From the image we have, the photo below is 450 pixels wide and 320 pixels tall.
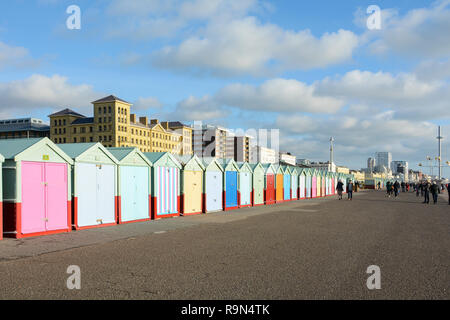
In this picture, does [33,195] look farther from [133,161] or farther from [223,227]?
[223,227]

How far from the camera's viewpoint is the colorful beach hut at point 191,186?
799 inches

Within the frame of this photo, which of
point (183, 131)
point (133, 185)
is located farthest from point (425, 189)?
point (183, 131)

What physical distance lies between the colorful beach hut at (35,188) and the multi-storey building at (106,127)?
360ft

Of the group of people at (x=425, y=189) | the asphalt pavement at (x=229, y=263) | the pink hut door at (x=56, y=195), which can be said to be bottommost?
the group of people at (x=425, y=189)

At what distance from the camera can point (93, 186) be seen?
49.3ft

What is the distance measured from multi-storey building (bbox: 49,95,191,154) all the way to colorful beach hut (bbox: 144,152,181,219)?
104828 mm

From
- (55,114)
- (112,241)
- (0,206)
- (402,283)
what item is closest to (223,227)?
(112,241)

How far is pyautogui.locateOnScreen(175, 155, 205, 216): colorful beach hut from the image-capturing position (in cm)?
2030

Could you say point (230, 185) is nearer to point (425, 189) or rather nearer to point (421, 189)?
point (425, 189)

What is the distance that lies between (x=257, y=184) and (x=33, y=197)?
18.5m

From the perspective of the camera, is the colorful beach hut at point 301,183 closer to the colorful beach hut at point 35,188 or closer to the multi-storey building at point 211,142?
the colorful beach hut at point 35,188

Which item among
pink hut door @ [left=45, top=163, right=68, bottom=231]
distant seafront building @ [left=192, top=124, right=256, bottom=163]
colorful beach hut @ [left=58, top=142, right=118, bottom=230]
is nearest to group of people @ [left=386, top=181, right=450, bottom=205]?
colorful beach hut @ [left=58, top=142, right=118, bottom=230]

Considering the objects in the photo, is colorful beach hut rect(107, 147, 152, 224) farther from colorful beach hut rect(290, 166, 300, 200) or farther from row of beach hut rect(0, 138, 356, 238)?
colorful beach hut rect(290, 166, 300, 200)

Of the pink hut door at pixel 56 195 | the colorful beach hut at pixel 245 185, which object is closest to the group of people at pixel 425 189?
the colorful beach hut at pixel 245 185
